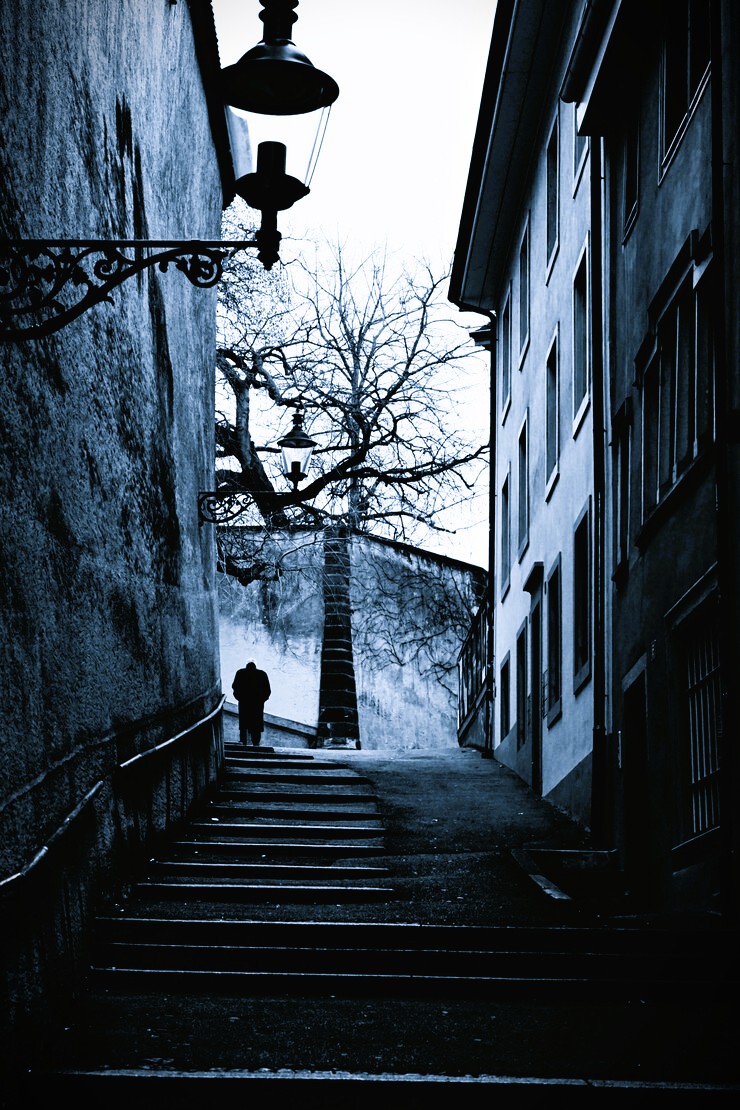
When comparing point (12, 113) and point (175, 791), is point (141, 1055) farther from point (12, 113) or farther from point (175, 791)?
point (175, 791)

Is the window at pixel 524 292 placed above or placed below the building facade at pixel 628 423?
above

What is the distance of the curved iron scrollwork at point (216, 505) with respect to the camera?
15.2m

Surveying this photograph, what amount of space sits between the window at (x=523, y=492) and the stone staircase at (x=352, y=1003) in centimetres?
1218

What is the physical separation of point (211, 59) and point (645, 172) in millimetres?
4967

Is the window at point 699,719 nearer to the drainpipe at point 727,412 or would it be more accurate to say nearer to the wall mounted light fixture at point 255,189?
the drainpipe at point 727,412

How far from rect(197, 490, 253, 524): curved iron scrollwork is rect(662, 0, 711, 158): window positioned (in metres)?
5.54

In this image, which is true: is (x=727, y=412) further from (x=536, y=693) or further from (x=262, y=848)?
(x=536, y=693)

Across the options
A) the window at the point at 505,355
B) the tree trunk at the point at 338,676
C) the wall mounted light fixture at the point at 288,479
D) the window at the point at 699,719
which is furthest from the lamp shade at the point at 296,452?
the tree trunk at the point at 338,676

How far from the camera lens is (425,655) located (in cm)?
3609

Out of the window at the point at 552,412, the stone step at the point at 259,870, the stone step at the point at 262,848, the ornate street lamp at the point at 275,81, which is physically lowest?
the stone step at the point at 259,870

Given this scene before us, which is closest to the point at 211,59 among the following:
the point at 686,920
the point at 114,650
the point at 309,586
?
the point at 114,650

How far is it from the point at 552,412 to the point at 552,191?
3152 millimetres

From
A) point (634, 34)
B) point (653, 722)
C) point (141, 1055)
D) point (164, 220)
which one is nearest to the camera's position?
point (141, 1055)

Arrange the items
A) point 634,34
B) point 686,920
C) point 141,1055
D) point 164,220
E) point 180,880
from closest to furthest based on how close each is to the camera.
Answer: point 141,1055, point 686,920, point 180,880, point 164,220, point 634,34
